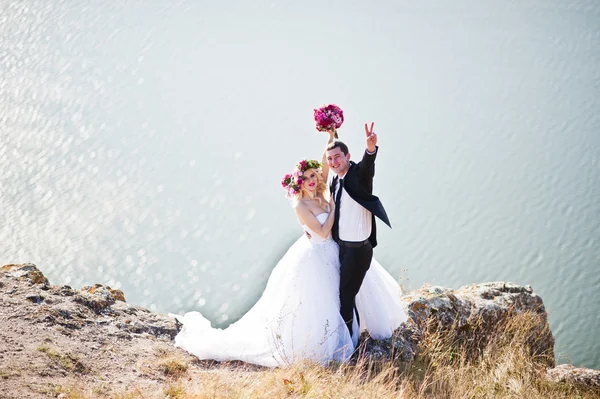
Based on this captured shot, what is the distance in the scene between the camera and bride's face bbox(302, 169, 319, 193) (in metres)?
5.43

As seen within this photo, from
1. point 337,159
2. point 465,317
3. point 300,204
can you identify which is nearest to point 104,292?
Answer: point 300,204

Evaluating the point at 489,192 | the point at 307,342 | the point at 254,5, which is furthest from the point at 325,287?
the point at 254,5

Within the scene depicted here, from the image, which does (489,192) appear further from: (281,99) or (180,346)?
(180,346)

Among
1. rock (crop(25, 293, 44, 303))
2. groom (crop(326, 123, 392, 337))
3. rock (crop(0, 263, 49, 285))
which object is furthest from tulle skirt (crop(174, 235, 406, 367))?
rock (crop(0, 263, 49, 285))

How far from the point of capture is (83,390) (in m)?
4.27

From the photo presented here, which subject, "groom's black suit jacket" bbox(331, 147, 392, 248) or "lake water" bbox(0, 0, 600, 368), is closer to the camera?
"groom's black suit jacket" bbox(331, 147, 392, 248)

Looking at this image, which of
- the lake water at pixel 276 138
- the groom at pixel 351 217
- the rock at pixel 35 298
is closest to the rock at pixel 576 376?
the groom at pixel 351 217

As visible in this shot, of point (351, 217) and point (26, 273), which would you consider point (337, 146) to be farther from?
point (26, 273)

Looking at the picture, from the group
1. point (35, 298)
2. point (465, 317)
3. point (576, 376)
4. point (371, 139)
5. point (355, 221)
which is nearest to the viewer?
point (371, 139)

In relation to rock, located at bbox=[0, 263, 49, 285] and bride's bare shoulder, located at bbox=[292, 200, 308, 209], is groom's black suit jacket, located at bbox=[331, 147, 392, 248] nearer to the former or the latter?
bride's bare shoulder, located at bbox=[292, 200, 308, 209]

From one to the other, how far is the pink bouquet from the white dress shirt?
677 millimetres

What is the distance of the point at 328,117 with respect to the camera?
18.2 feet

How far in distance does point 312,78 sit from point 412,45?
3.67m

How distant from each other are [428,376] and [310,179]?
2.09m
